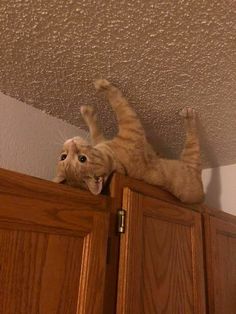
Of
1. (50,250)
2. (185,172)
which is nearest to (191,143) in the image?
(185,172)

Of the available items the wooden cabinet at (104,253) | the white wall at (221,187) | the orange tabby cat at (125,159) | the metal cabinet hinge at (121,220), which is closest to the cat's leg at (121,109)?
the orange tabby cat at (125,159)

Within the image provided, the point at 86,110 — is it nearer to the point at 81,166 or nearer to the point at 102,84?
the point at 102,84

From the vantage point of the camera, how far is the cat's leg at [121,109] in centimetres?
104

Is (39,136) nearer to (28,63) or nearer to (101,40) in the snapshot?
(28,63)

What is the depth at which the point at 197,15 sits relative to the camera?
759 mm

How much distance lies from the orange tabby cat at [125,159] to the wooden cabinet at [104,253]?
0.05 metres

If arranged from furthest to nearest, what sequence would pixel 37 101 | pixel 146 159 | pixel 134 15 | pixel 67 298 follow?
1. pixel 37 101
2. pixel 146 159
3. pixel 134 15
4. pixel 67 298

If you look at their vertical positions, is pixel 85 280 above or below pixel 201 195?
below

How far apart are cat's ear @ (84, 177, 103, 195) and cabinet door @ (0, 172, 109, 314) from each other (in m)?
0.03

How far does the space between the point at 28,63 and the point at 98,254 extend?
59 centimetres

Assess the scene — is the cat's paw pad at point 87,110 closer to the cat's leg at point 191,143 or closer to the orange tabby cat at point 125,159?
the orange tabby cat at point 125,159

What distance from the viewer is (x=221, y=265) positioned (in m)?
1.16

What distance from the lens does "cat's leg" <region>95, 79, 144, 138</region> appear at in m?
1.04

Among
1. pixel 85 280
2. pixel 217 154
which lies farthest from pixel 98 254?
pixel 217 154
